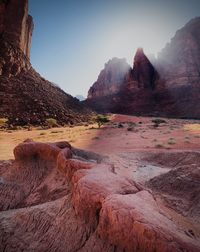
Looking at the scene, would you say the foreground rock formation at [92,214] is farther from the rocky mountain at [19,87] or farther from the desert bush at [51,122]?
the rocky mountain at [19,87]

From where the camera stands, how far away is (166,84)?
3209 inches

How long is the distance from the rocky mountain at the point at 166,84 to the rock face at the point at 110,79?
2.29 metres

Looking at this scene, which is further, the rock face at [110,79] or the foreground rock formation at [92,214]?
the rock face at [110,79]

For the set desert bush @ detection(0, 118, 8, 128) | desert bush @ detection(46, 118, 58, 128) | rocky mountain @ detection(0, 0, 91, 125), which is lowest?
desert bush @ detection(46, 118, 58, 128)

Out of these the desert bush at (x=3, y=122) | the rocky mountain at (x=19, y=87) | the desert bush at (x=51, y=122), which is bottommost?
the desert bush at (x=51, y=122)

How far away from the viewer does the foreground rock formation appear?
198 cm

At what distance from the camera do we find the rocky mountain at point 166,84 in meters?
74.9

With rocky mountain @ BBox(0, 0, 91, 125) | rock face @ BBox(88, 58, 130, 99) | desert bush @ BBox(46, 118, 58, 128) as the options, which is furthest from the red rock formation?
desert bush @ BBox(46, 118, 58, 128)

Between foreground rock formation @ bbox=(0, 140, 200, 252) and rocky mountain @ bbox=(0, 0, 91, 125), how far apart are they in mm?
26329

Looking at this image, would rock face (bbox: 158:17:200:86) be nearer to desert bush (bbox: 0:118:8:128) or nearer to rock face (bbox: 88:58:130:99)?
rock face (bbox: 88:58:130:99)

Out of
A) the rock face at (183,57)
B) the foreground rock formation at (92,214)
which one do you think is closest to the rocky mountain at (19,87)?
the foreground rock formation at (92,214)

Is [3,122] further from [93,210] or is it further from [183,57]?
[183,57]

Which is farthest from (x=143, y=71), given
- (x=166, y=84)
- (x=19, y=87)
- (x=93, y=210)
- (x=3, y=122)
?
(x=93, y=210)

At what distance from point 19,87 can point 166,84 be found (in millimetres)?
62945
